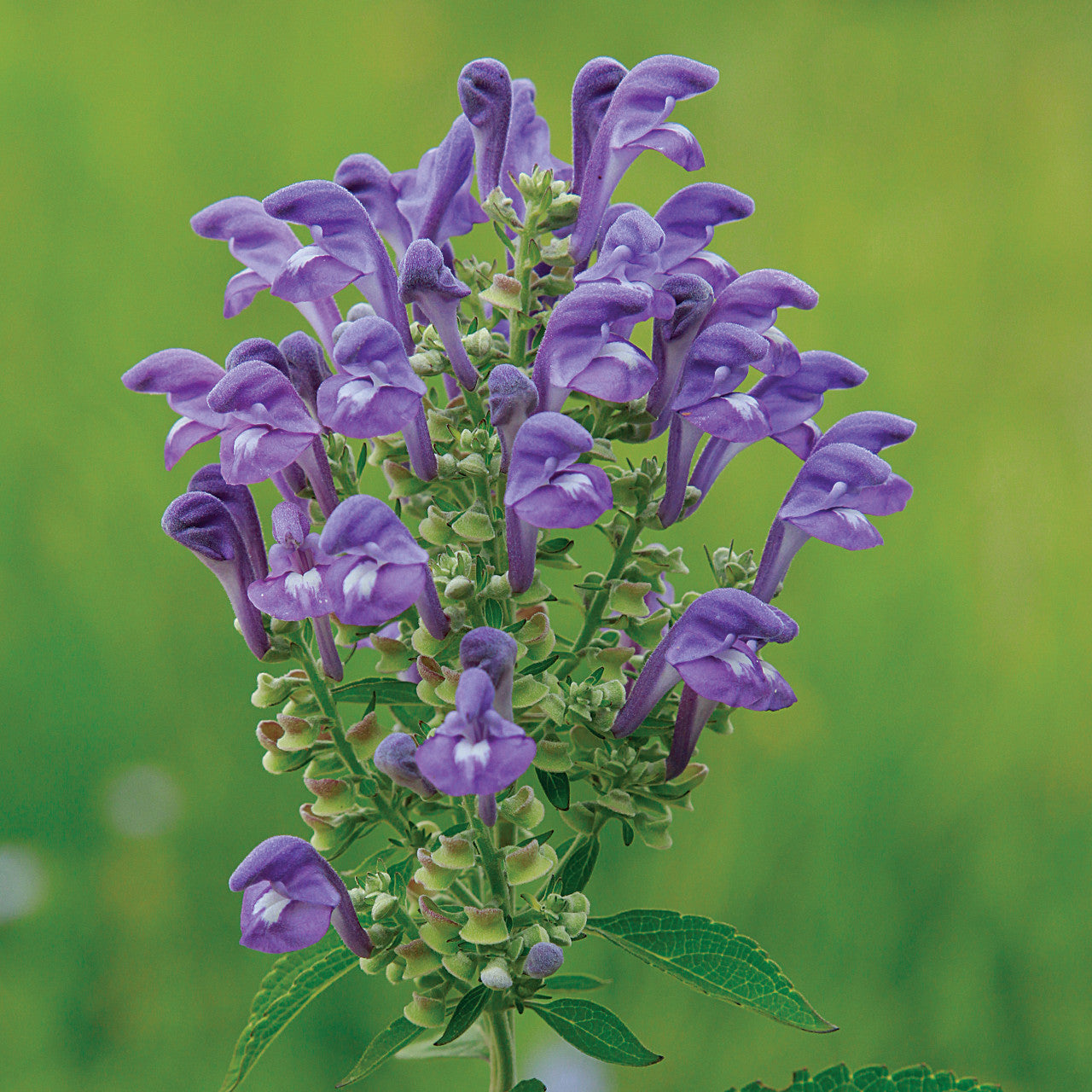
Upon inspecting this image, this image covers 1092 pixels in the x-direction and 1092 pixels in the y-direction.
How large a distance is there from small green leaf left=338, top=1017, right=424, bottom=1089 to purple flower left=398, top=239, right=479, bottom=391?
956 millimetres

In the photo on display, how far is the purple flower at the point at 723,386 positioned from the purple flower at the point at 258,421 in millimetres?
527

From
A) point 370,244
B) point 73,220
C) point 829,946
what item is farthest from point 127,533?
point 829,946

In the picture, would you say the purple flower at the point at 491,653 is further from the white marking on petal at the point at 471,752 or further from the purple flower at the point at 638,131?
the purple flower at the point at 638,131

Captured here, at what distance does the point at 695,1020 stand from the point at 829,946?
43 cm

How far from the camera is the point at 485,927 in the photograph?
58.3 inches

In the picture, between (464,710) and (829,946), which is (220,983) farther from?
(464,710)

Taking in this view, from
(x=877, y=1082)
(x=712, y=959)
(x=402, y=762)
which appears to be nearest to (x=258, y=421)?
(x=402, y=762)

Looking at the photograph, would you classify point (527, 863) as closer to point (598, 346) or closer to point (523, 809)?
point (523, 809)

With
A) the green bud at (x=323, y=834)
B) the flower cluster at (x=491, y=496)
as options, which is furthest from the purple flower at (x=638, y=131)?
the green bud at (x=323, y=834)

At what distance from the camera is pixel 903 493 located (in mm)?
1663

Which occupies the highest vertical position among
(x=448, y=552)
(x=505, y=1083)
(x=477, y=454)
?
(x=477, y=454)

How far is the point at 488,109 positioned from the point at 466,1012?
1324 millimetres

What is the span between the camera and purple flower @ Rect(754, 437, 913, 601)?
158 cm

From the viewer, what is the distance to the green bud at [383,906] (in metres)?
1.56
